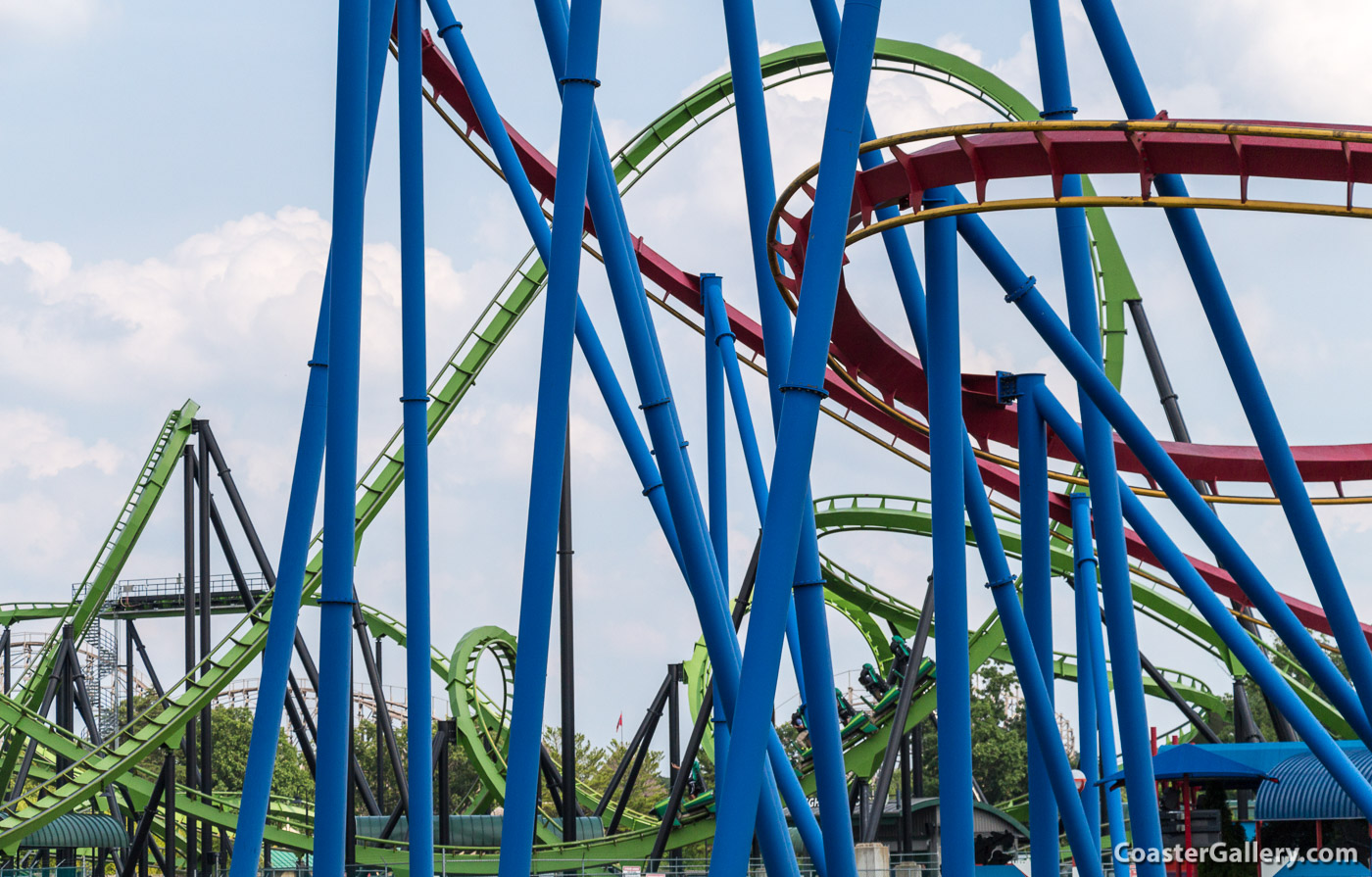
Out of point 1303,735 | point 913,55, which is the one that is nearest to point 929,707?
point 913,55

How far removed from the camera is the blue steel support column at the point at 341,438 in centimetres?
579

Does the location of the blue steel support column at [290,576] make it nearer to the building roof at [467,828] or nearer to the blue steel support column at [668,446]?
the blue steel support column at [668,446]

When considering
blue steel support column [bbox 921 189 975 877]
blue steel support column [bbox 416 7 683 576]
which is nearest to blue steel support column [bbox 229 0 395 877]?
blue steel support column [bbox 416 7 683 576]

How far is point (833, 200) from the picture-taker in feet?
14.3

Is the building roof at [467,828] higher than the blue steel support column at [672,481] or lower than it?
lower

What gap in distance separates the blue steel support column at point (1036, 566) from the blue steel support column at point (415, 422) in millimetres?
2982

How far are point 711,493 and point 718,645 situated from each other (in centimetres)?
225

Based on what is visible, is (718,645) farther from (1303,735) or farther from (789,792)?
(1303,735)

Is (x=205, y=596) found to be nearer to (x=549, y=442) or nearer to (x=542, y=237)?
(x=542, y=237)

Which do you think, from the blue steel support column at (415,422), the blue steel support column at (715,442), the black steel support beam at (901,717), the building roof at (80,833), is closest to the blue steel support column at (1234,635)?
the blue steel support column at (715,442)

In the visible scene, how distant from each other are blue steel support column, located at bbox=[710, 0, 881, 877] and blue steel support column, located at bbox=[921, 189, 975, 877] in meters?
1.96

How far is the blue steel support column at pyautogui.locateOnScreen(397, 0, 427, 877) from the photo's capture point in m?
6.04

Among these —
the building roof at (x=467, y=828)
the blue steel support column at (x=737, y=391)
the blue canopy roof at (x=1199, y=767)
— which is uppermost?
the blue steel support column at (x=737, y=391)

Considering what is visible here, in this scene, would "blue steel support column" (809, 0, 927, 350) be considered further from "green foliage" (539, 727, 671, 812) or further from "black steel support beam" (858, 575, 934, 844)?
"green foliage" (539, 727, 671, 812)
